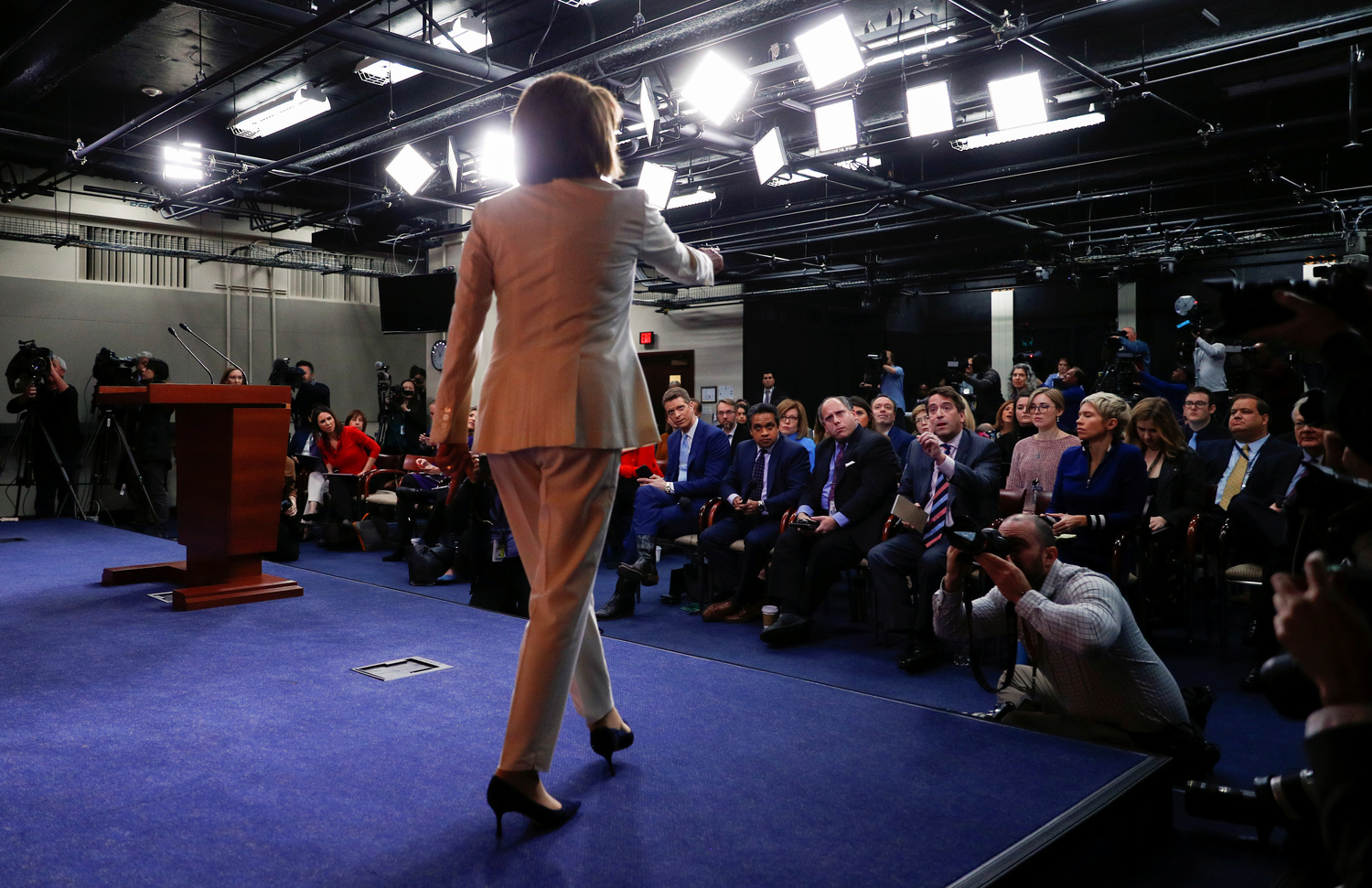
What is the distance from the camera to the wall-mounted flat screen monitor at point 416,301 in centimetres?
920

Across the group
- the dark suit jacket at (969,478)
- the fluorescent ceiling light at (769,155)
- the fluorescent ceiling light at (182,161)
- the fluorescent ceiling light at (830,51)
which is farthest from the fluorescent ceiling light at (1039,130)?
the fluorescent ceiling light at (182,161)

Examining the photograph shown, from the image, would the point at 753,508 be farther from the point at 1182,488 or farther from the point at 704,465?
the point at 1182,488

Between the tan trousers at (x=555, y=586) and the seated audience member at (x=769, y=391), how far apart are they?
32.1 ft

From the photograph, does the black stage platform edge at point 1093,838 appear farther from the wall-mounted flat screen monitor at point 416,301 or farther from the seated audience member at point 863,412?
the wall-mounted flat screen monitor at point 416,301

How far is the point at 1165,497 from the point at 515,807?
3636 millimetres

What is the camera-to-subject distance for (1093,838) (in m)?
1.75

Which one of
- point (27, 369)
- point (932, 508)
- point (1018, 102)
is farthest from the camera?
point (27, 369)

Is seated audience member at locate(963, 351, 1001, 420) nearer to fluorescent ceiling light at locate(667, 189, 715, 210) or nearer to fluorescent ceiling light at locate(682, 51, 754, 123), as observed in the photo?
fluorescent ceiling light at locate(667, 189, 715, 210)

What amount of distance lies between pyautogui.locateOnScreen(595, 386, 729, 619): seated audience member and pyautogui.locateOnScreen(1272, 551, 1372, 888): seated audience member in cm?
420

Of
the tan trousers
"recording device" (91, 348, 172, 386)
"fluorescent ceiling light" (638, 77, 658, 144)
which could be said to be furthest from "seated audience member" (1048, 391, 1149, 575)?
"recording device" (91, 348, 172, 386)

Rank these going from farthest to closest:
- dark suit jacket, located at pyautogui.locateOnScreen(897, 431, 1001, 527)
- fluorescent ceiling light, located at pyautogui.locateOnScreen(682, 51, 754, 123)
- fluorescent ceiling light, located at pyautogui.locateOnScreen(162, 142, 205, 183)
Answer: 1. fluorescent ceiling light, located at pyautogui.locateOnScreen(162, 142, 205, 183)
2. fluorescent ceiling light, located at pyautogui.locateOnScreen(682, 51, 754, 123)
3. dark suit jacket, located at pyautogui.locateOnScreen(897, 431, 1001, 527)

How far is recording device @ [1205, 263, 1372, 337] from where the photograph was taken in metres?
0.83

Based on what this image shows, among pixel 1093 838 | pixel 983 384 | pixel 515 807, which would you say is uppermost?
pixel 983 384

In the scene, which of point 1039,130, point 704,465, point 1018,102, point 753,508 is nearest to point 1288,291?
point 753,508
